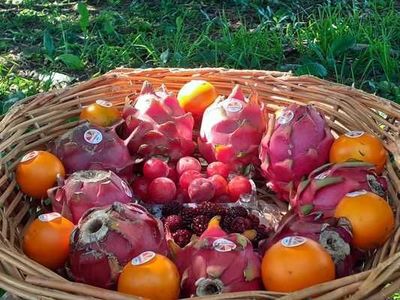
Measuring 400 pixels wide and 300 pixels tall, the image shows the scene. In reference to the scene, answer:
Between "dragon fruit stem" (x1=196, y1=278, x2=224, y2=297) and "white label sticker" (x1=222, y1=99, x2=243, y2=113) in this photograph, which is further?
"white label sticker" (x1=222, y1=99, x2=243, y2=113)

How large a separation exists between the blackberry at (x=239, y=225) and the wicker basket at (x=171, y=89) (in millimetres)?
282

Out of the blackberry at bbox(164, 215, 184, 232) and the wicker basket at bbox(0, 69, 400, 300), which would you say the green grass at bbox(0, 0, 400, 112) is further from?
the blackberry at bbox(164, 215, 184, 232)

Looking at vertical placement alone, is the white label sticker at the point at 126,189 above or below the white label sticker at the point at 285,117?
below

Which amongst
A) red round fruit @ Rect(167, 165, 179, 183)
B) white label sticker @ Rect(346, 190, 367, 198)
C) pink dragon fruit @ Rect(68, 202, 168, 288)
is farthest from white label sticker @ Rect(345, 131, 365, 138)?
pink dragon fruit @ Rect(68, 202, 168, 288)

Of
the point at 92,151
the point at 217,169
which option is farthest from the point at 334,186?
the point at 92,151

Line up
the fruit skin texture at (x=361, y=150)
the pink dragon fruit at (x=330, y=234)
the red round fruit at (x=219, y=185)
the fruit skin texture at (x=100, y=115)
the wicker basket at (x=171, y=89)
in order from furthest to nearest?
the fruit skin texture at (x=100, y=115), the red round fruit at (x=219, y=185), the fruit skin texture at (x=361, y=150), the pink dragon fruit at (x=330, y=234), the wicker basket at (x=171, y=89)

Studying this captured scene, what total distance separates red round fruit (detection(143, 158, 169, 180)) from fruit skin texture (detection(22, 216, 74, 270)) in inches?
15.4

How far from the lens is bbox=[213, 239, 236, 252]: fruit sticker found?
4.99ft

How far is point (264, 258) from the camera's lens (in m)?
1.50

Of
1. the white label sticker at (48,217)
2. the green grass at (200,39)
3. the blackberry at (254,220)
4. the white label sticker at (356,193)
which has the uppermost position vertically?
the white label sticker at (48,217)

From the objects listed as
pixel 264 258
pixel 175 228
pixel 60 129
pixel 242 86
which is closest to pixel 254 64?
pixel 242 86

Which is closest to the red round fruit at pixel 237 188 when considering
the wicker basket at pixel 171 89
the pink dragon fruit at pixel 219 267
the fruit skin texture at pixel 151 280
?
the wicker basket at pixel 171 89

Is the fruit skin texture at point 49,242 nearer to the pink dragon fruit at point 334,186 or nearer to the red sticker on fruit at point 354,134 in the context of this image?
the pink dragon fruit at point 334,186

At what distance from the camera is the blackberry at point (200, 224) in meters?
1.77
